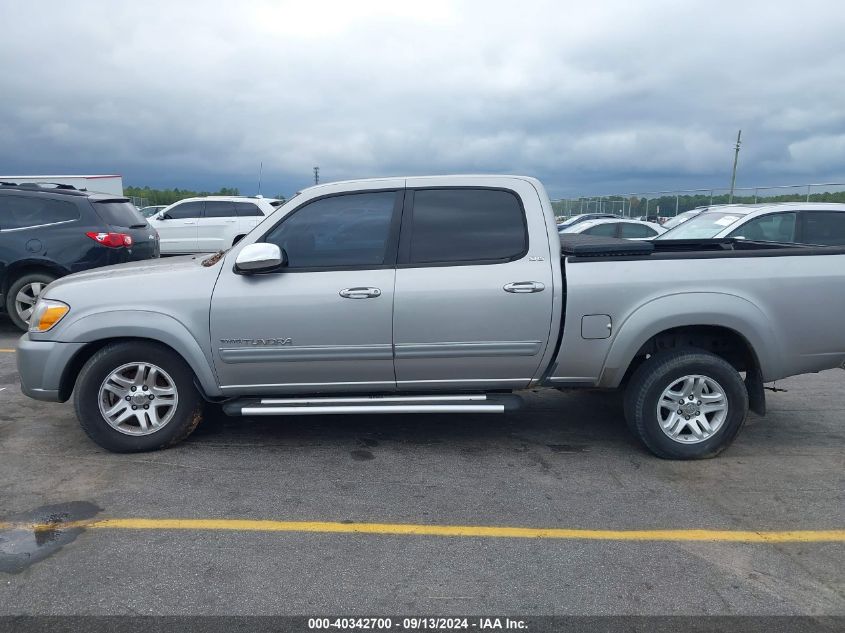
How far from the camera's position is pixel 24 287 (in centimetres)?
862

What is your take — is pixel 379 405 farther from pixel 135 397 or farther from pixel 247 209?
pixel 247 209

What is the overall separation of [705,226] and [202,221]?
11804 mm

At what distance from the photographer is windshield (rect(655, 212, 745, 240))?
365 inches

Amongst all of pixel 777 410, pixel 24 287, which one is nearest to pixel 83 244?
pixel 24 287

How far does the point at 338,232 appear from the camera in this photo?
483 cm

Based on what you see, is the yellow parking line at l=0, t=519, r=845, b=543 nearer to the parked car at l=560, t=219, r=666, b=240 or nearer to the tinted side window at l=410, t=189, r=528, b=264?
the tinted side window at l=410, t=189, r=528, b=264

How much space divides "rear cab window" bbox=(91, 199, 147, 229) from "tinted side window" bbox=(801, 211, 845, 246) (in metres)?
8.70

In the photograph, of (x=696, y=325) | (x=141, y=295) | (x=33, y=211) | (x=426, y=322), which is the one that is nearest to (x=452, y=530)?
(x=426, y=322)

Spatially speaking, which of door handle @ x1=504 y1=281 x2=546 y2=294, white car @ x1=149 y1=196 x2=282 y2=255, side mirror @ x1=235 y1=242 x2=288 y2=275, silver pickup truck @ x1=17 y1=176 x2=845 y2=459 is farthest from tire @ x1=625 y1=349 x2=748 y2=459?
white car @ x1=149 y1=196 x2=282 y2=255

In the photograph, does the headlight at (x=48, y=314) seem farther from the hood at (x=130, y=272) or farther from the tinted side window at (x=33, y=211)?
the tinted side window at (x=33, y=211)

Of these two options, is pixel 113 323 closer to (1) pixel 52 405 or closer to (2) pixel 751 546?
(1) pixel 52 405

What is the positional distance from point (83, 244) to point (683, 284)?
282 inches

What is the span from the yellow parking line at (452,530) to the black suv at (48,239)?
5.57 meters

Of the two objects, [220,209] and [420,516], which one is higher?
[220,209]
